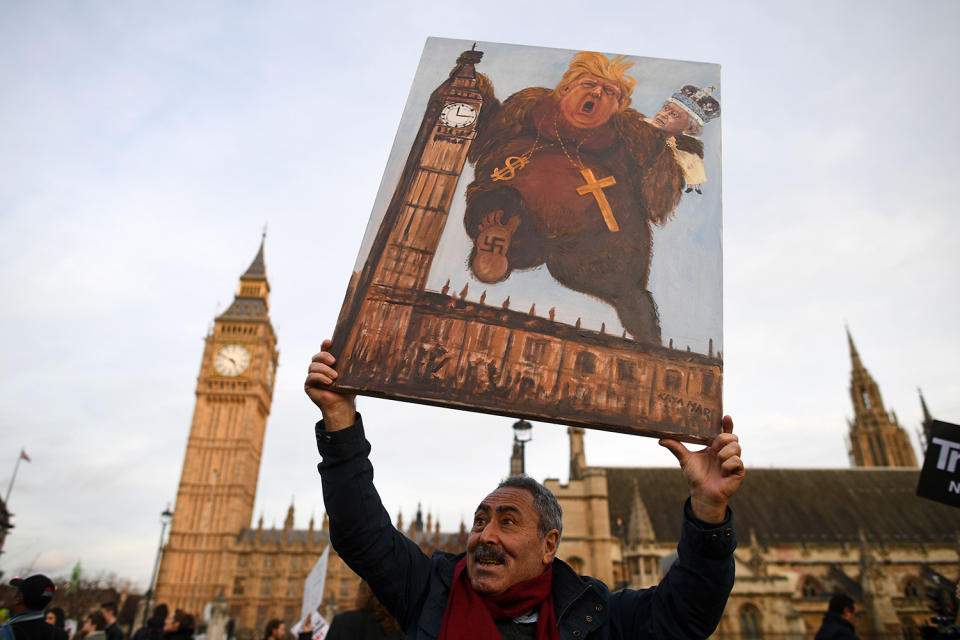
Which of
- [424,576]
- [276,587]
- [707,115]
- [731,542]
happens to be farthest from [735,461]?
[276,587]

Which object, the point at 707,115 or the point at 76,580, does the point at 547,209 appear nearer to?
the point at 707,115

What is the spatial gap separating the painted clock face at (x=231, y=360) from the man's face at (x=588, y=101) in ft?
235

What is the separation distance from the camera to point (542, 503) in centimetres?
240

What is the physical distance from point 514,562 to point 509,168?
1.71m

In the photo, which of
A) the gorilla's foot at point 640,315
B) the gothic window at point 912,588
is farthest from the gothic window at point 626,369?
the gothic window at point 912,588

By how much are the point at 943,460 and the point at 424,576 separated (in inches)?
226

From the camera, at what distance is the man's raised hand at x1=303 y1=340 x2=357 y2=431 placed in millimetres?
2303

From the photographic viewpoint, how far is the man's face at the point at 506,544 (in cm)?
216

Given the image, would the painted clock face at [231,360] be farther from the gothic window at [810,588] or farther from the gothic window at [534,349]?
the gothic window at [534,349]

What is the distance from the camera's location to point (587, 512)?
33.9 metres

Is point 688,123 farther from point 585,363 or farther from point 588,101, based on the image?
point 585,363

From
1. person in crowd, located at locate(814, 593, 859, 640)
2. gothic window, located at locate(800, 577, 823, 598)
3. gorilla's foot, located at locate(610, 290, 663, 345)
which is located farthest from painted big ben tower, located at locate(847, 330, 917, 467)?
gorilla's foot, located at locate(610, 290, 663, 345)

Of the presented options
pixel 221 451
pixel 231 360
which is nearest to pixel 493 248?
pixel 221 451

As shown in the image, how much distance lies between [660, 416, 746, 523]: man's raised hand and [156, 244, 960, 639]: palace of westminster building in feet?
22.2
